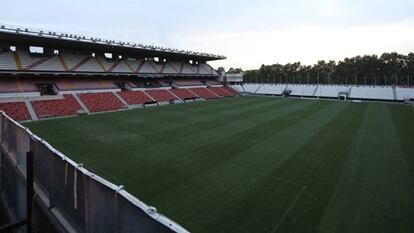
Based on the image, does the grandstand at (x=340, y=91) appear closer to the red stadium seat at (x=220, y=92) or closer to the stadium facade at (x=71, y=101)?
the red stadium seat at (x=220, y=92)

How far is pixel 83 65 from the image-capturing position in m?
29.1

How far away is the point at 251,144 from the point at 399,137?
9.50 m

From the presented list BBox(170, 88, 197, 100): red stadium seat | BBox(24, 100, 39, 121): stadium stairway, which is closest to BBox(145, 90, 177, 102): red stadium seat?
BBox(170, 88, 197, 100): red stadium seat

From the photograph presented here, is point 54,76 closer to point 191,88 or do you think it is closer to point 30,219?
point 191,88

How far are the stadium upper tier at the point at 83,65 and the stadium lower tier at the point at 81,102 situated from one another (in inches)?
121

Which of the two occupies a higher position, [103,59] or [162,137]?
[103,59]

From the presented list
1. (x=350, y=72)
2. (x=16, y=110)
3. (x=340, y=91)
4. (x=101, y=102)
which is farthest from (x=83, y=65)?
(x=350, y=72)

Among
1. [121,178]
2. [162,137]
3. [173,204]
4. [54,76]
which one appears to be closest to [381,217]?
[173,204]

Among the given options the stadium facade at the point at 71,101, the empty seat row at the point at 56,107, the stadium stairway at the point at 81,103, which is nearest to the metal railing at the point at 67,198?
the stadium facade at the point at 71,101

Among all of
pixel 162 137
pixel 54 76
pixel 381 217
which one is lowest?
pixel 381 217

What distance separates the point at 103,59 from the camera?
32.8m

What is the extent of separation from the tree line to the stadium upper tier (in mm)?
54945

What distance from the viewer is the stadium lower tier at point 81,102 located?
20.0m

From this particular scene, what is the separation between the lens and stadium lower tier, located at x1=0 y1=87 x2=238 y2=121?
65.5ft
